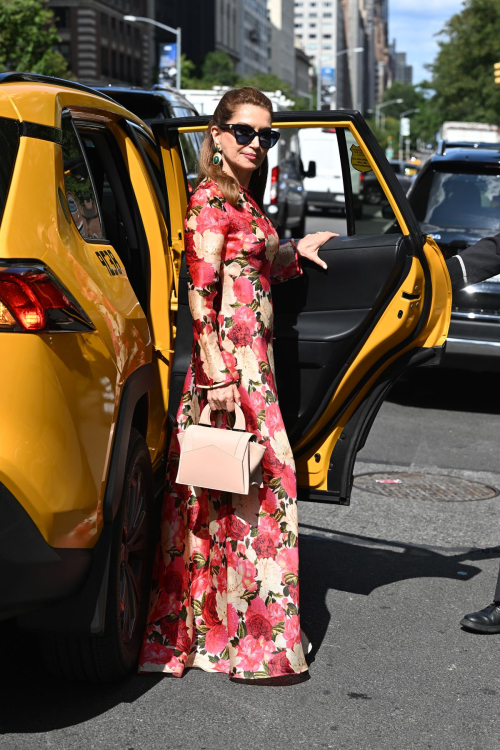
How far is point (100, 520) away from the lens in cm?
324

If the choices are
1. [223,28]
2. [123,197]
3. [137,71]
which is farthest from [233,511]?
[223,28]

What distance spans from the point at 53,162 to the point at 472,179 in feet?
22.8

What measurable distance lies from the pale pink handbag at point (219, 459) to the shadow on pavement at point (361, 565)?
103cm

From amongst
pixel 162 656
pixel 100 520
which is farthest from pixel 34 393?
pixel 162 656

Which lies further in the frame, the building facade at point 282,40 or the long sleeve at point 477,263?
the building facade at point 282,40

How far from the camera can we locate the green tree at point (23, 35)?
34438 mm

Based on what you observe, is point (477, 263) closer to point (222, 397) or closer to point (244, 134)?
point (244, 134)

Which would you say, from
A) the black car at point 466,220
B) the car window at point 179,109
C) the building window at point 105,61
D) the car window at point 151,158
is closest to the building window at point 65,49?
the building window at point 105,61

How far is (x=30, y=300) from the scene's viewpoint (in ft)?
9.60

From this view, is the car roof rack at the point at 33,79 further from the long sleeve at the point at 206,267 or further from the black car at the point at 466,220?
the black car at the point at 466,220

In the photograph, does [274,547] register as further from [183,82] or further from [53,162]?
[183,82]

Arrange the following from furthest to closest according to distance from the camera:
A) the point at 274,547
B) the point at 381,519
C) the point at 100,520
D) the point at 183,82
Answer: the point at 183,82, the point at 381,519, the point at 274,547, the point at 100,520

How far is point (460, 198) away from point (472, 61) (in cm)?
5442

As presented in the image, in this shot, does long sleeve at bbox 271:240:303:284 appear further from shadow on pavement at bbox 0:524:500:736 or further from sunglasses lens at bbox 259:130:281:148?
shadow on pavement at bbox 0:524:500:736
